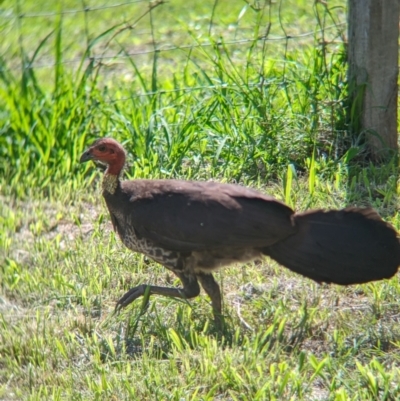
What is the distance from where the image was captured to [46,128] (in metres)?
6.14

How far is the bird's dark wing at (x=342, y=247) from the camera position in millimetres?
3965

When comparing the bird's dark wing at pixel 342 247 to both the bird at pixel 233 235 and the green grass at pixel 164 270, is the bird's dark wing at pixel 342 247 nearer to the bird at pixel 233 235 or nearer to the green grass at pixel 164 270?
the bird at pixel 233 235

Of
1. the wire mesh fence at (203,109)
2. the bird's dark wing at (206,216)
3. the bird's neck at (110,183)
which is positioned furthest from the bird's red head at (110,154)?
the wire mesh fence at (203,109)

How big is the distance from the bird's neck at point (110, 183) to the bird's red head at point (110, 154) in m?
0.02

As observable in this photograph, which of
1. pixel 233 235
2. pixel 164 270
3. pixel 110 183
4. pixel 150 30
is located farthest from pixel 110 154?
pixel 150 30

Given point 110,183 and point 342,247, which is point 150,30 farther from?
point 342,247

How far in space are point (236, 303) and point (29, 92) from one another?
9.18ft

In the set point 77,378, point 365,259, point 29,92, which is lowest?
point 77,378

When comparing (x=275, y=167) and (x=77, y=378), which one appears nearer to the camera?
(x=77, y=378)

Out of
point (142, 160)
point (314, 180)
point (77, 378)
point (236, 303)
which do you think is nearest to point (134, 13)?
point (142, 160)

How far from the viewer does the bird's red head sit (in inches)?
186

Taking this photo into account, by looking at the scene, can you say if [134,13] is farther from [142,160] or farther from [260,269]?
[260,269]

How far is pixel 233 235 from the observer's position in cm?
415

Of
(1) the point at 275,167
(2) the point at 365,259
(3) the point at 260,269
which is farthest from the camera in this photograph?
(1) the point at 275,167
